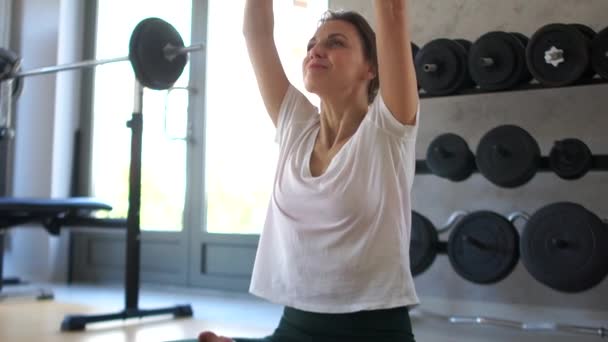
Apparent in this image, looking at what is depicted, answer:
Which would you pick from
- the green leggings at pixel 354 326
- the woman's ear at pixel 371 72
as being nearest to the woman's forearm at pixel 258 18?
the woman's ear at pixel 371 72

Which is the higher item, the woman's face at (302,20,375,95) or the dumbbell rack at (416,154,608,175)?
the woman's face at (302,20,375,95)

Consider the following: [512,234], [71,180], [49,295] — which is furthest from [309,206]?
[71,180]

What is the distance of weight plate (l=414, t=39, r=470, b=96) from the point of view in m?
2.78

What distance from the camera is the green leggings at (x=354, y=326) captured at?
1060 mm

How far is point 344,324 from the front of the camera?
3.50 feet

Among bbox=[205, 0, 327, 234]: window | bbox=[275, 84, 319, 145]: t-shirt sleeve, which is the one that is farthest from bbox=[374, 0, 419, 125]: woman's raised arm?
bbox=[205, 0, 327, 234]: window

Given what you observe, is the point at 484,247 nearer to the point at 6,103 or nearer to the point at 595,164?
the point at 595,164

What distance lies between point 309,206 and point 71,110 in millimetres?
4224

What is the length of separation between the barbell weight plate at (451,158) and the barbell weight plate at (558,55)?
42 cm

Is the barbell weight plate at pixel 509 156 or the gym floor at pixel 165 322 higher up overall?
the barbell weight plate at pixel 509 156

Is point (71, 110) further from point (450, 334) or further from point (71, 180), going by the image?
point (450, 334)

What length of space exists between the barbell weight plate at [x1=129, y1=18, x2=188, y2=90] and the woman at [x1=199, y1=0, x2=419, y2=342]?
1918mm

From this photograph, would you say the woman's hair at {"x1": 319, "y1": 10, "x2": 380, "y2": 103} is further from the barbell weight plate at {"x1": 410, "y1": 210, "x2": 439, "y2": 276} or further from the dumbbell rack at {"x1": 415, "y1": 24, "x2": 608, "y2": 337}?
the barbell weight plate at {"x1": 410, "y1": 210, "x2": 439, "y2": 276}

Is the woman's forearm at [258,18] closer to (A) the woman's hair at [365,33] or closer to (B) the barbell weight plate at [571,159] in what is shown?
(A) the woman's hair at [365,33]
